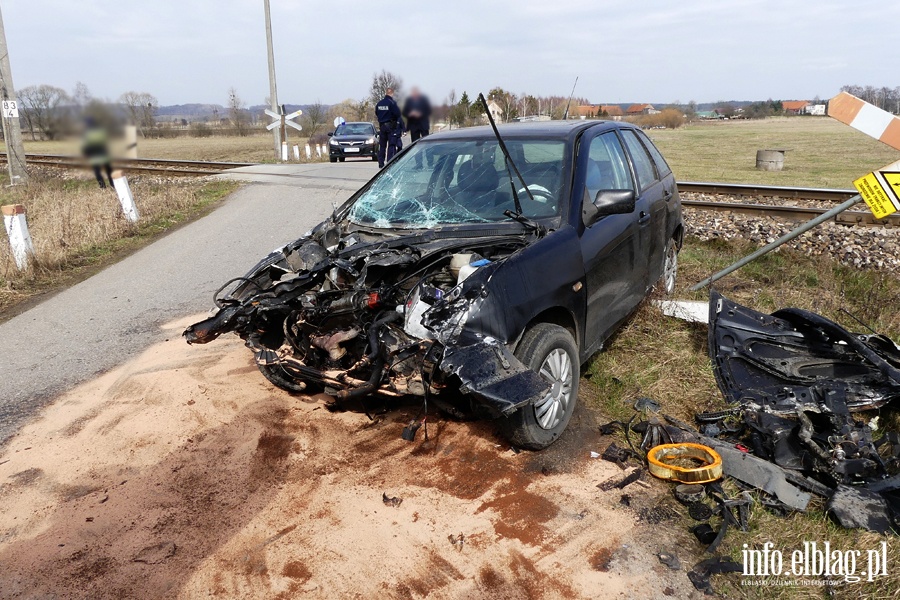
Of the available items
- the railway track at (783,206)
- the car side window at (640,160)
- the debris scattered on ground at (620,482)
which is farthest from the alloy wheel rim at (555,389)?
the railway track at (783,206)

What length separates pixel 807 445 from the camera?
3779 mm

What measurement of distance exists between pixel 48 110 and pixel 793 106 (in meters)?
76.5

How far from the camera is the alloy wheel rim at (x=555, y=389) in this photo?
3861mm

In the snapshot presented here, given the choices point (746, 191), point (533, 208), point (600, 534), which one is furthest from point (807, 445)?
point (746, 191)

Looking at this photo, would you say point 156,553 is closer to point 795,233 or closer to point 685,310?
point 685,310

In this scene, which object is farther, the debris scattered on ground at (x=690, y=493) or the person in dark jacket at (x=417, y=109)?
the person in dark jacket at (x=417, y=109)

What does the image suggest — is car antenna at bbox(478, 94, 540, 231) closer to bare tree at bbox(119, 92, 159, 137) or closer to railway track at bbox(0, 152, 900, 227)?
bare tree at bbox(119, 92, 159, 137)

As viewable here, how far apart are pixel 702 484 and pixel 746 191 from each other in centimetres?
1077

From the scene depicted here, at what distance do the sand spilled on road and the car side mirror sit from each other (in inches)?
52.2

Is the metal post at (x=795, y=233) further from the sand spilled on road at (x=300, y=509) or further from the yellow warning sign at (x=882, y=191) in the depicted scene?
the sand spilled on road at (x=300, y=509)

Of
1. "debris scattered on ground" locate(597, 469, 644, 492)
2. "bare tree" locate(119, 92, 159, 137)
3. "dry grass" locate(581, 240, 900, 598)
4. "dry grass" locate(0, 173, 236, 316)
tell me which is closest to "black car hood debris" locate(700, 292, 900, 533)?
"dry grass" locate(581, 240, 900, 598)

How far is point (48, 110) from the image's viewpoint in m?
2.23

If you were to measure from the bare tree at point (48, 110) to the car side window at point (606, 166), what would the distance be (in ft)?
10.7

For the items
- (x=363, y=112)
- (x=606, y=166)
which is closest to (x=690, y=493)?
(x=606, y=166)
